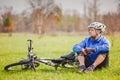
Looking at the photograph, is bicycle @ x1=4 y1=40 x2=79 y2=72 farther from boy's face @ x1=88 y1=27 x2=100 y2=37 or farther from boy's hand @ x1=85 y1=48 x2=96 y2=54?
boy's face @ x1=88 y1=27 x2=100 y2=37

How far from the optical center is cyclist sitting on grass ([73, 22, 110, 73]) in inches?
328

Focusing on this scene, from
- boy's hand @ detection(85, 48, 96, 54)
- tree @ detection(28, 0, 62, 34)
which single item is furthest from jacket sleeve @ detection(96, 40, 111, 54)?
tree @ detection(28, 0, 62, 34)

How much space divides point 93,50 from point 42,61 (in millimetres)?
1449

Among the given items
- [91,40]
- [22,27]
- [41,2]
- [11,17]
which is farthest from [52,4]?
[91,40]

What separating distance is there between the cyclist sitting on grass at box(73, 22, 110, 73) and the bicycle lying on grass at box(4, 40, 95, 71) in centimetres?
43

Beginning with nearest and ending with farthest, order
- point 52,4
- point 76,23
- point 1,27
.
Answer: point 52,4
point 1,27
point 76,23

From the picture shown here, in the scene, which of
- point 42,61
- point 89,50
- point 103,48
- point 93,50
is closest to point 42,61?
point 42,61

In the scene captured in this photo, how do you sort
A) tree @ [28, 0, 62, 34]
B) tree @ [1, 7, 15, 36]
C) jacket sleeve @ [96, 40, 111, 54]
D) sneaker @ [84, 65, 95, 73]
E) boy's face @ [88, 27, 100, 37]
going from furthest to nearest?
1. tree @ [1, 7, 15, 36]
2. tree @ [28, 0, 62, 34]
3. boy's face @ [88, 27, 100, 37]
4. jacket sleeve @ [96, 40, 111, 54]
5. sneaker @ [84, 65, 95, 73]

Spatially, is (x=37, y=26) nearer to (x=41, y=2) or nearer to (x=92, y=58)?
(x=41, y=2)

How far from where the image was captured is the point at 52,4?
66.9m

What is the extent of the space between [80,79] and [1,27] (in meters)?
68.6

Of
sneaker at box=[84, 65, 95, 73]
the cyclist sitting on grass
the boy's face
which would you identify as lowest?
sneaker at box=[84, 65, 95, 73]

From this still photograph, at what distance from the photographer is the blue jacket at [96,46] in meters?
8.32

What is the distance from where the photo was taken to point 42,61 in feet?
28.3
